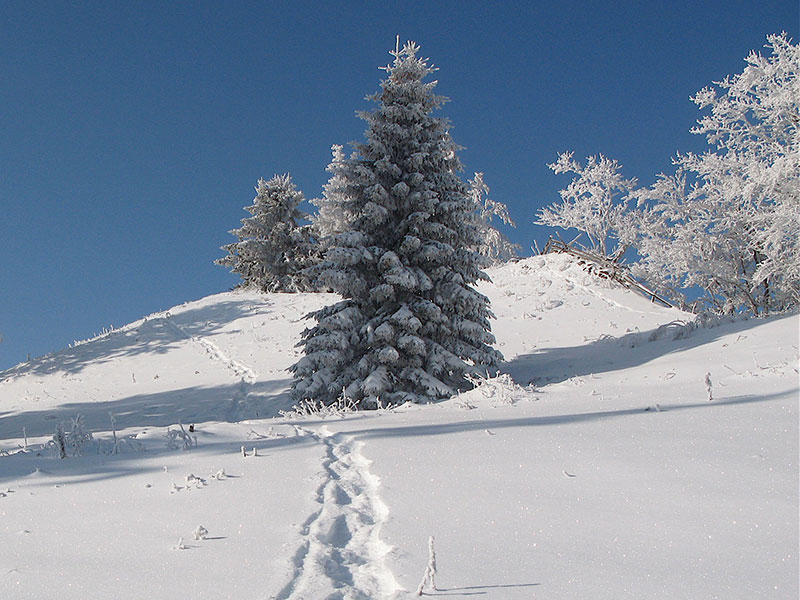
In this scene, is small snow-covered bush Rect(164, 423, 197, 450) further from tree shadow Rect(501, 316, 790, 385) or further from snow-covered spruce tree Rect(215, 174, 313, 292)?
snow-covered spruce tree Rect(215, 174, 313, 292)

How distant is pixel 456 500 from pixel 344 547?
35.6 inches

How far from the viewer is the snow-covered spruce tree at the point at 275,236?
3212cm

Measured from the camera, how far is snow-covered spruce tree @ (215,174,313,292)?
32125 millimetres

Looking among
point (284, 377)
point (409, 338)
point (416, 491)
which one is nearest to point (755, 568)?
point (416, 491)

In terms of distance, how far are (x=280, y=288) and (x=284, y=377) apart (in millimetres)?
16034

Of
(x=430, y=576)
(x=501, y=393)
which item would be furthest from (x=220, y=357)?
(x=430, y=576)

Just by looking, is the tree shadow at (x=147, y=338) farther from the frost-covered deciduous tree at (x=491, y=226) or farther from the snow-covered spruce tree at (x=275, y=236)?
the frost-covered deciduous tree at (x=491, y=226)

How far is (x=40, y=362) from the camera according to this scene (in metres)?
22.0

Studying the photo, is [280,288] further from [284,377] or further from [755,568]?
[755,568]

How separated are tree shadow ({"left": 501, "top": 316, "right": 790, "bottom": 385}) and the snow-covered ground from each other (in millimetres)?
2179

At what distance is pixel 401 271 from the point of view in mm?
11430

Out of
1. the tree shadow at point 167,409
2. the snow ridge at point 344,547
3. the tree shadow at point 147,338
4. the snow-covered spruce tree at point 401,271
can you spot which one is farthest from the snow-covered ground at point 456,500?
the tree shadow at point 147,338

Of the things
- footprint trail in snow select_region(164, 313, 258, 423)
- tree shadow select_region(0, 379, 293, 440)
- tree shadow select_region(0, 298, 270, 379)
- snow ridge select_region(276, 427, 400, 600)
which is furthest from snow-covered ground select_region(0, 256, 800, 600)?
tree shadow select_region(0, 298, 270, 379)

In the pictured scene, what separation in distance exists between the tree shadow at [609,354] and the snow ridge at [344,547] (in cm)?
760
